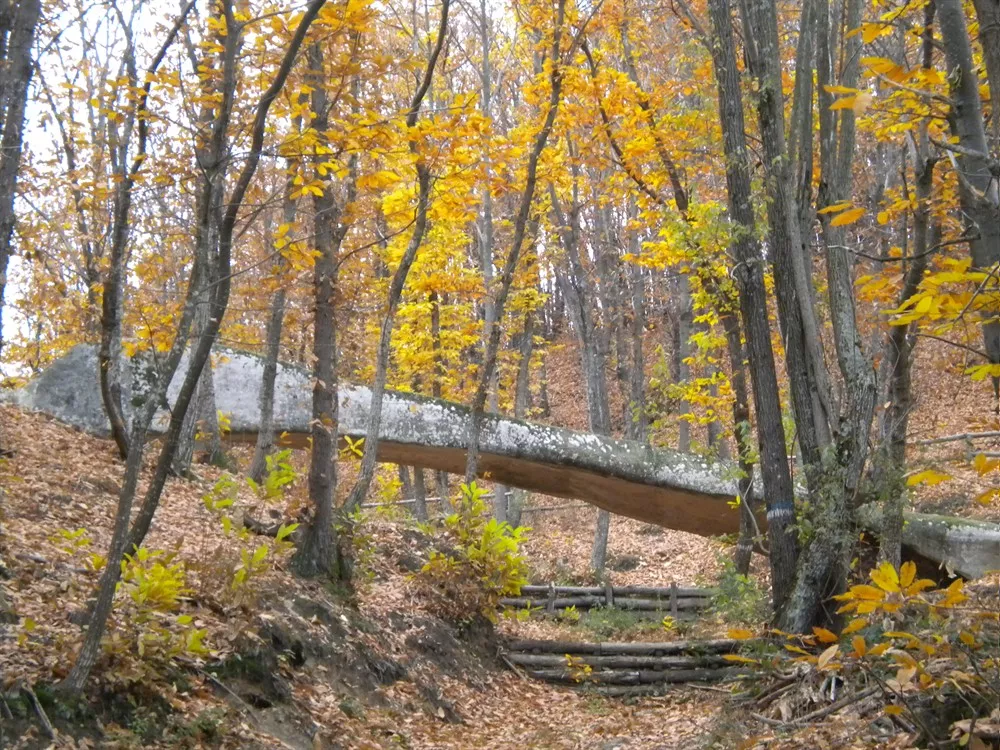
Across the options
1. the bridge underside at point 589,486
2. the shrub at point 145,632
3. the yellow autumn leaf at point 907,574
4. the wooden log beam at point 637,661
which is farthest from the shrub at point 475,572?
the yellow autumn leaf at point 907,574

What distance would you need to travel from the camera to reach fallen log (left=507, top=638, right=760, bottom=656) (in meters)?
10.1

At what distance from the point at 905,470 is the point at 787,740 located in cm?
270

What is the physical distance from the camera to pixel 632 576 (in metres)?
16.7

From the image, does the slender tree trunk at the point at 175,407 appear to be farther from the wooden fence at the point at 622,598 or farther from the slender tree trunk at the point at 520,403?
the slender tree trunk at the point at 520,403

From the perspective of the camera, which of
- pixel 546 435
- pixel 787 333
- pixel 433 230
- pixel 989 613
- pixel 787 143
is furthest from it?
pixel 433 230

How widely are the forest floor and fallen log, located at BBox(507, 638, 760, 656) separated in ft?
1.25

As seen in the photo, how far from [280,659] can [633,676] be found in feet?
16.4

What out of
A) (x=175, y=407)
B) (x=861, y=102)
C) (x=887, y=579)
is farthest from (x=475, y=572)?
(x=861, y=102)

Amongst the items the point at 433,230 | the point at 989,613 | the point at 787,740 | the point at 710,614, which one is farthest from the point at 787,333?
the point at 433,230

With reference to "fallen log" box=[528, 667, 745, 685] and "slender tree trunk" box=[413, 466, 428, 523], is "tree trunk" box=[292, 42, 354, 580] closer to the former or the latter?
"fallen log" box=[528, 667, 745, 685]

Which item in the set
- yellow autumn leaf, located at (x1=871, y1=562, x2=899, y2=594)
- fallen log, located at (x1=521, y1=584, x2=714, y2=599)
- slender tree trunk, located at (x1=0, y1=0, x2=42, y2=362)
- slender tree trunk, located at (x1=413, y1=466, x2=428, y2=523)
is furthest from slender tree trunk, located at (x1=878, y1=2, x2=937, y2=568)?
slender tree trunk, located at (x1=413, y1=466, x2=428, y2=523)

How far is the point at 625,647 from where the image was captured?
10516 mm

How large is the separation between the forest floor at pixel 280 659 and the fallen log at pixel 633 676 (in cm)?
29

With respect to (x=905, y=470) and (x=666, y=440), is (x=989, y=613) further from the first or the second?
(x=666, y=440)
